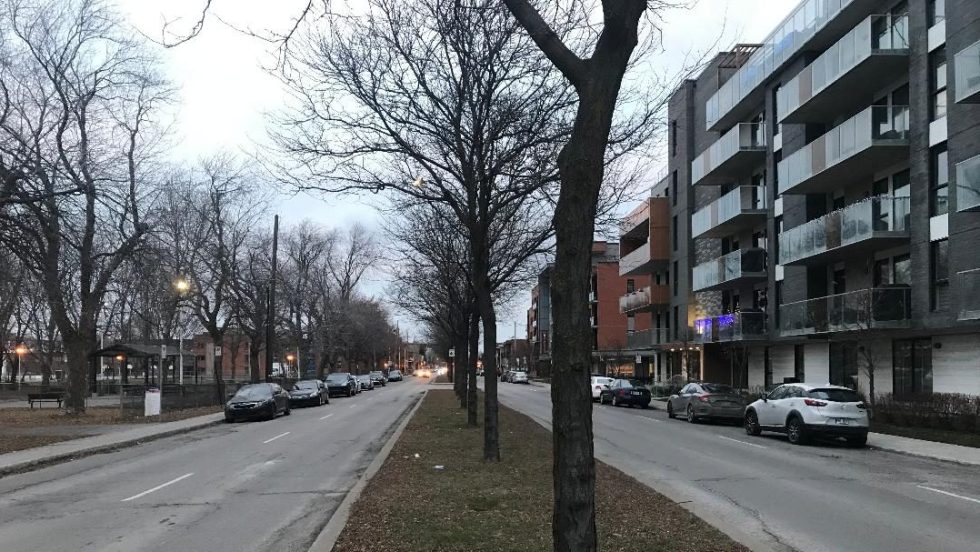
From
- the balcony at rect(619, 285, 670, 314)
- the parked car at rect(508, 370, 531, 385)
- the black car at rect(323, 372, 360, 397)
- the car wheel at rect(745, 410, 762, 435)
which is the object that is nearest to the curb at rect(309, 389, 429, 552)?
the car wheel at rect(745, 410, 762, 435)

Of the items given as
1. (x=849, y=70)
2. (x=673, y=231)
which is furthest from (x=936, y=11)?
(x=673, y=231)

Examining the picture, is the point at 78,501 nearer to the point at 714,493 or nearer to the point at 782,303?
the point at 714,493

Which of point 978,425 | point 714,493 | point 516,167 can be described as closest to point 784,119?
point 978,425

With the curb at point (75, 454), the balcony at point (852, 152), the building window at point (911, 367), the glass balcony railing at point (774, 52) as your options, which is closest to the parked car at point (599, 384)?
the glass balcony railing at point (774, 52)

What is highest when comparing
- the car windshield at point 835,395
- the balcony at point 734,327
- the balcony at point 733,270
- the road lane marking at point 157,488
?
the balcony at point 733,270

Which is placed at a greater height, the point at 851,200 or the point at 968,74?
the point at 968,74

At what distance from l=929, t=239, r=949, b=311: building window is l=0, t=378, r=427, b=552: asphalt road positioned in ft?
54.8

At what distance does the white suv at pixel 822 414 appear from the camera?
58.0 ft

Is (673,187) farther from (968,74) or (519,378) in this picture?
(519,378)

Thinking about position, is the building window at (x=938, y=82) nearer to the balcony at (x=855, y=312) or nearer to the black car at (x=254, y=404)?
the balcony at (x=855, y=312)

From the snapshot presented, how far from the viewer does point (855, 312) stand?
78.5 feet

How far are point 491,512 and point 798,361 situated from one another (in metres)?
26.2

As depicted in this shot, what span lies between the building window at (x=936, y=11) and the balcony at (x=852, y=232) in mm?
5278

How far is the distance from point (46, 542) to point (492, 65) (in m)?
9.69
